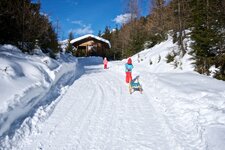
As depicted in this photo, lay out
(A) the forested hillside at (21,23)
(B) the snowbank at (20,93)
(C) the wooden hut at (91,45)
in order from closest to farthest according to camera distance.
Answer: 1. (B) the snowbank at (20,93)
2. (A) the forested hillside at (21,23)
3. (C) the wooden hut at (91,45)

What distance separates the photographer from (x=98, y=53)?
55406 mm

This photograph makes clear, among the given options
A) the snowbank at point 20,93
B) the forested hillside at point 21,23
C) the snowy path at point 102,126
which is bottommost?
the snowy path at point 102,126

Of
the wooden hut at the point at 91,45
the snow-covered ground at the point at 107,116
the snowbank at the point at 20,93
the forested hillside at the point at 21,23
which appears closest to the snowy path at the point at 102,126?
the snow-covered ground at the point at 107,116

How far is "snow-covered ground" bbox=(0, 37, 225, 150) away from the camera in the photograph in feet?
20.1

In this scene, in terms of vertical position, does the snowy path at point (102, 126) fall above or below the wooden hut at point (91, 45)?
below

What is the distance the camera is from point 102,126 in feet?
23.9

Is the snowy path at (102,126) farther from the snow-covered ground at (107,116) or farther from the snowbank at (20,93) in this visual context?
the snowbank at (20,93)

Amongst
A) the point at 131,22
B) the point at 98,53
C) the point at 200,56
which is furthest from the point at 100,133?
the point at 98,53

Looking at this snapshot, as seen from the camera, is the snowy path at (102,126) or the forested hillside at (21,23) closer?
the snowy path at (102,126)

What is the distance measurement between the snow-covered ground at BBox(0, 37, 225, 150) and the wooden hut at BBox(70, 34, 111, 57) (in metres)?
41.8

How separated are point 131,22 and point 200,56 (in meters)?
30.8

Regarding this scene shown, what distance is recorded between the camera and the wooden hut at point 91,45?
5342 cm

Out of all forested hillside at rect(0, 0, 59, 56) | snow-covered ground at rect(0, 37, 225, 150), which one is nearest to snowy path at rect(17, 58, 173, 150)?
snow-covered ground at rect(0, 37, 225, 150)

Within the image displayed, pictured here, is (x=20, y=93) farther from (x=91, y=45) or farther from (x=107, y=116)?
(x=91, y=45)
